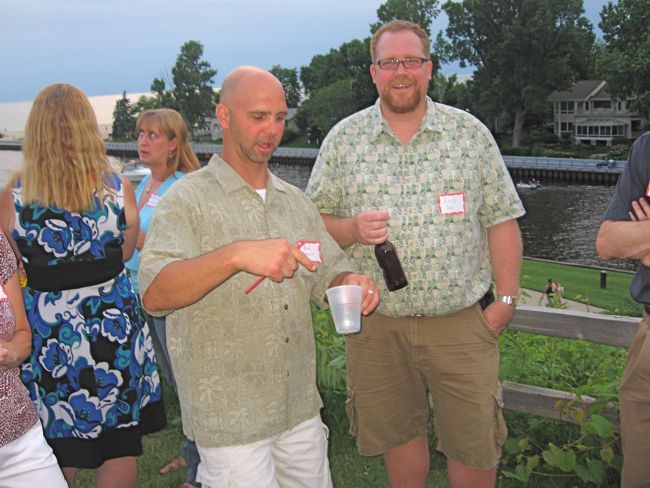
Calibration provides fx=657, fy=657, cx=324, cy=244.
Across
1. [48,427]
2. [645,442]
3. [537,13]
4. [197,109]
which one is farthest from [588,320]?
[197,109]

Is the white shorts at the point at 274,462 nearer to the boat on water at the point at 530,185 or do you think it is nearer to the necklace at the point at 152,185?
the necklace at the point at 152,185

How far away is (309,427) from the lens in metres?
2.69

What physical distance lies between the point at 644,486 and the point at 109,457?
247 cm

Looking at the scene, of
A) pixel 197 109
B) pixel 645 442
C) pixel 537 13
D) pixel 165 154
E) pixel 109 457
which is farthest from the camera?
pixel 197 109

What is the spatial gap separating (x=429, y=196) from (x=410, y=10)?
245 feet

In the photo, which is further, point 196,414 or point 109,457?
point 109,457

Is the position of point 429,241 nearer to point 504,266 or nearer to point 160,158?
point 504,266

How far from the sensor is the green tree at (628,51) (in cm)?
5172

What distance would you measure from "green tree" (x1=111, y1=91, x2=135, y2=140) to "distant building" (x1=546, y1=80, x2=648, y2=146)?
95060 mm

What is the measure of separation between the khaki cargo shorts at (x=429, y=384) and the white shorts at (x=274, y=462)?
0.73 m

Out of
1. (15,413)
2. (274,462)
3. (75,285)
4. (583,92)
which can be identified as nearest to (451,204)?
(274,462)

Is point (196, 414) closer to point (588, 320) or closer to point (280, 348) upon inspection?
point (280, 348)

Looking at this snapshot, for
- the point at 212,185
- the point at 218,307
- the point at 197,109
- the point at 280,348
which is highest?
the point at 197,109

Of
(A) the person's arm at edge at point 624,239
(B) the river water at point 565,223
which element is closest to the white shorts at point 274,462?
(A) the person's arm at edge at point 624,239
